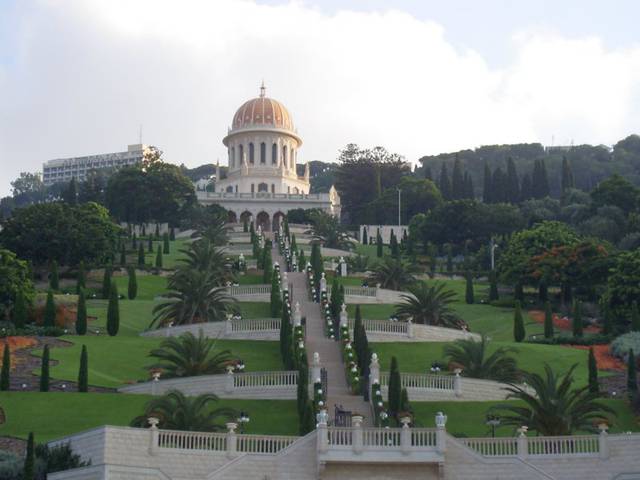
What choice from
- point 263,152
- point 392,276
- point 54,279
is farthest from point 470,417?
point 263,152

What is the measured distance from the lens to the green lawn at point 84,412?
41.2 metres

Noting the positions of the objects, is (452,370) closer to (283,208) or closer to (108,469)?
(108,469)

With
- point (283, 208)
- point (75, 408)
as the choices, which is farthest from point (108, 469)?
point (283, 208)

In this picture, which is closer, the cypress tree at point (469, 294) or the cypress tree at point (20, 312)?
the cypress tree at point (20, 312)

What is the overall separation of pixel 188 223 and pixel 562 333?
5442 centimetres

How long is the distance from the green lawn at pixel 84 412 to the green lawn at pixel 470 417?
16.2 ft

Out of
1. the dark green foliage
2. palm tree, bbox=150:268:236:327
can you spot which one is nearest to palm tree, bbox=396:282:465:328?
palm tree, bbox=150:268:236:327

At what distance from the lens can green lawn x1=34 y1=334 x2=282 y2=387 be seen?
4904cm

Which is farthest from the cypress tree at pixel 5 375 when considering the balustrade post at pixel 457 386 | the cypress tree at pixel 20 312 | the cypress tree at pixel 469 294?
the cypress tree at pixel 469 294

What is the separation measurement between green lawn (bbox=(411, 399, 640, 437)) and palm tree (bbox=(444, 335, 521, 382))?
246 centimetres

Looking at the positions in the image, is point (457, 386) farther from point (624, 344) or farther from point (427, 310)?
point (427, 310)

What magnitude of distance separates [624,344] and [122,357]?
2289 cm

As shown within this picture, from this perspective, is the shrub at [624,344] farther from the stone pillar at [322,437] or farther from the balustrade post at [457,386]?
the stone pillar at [322,437]

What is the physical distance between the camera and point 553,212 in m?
109
